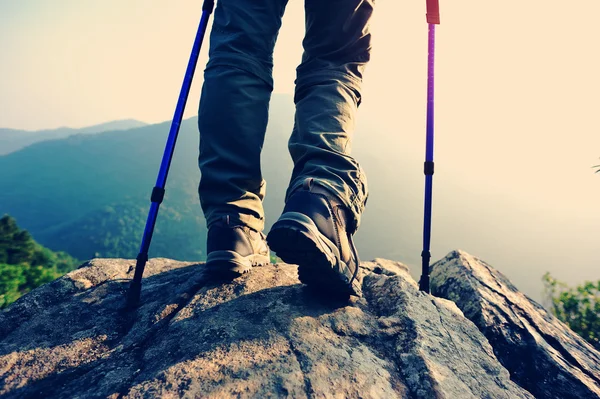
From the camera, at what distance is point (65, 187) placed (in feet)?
375

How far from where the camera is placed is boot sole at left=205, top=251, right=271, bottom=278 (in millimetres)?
1869

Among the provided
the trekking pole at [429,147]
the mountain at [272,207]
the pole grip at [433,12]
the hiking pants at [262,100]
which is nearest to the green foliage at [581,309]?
the trekking pole at [429,147]

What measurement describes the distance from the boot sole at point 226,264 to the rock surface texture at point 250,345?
9 cm

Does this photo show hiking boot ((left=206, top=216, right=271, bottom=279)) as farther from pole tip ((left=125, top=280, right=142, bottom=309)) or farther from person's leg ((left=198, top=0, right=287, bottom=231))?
pole tip ((left=125, top=280, right=142, bottom=309))

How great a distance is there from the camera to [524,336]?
6.95ft

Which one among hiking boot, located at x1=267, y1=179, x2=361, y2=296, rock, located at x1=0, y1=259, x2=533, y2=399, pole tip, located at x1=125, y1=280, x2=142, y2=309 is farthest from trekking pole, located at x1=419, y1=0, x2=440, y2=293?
pole tip, located at x1=125, y1=280, x2=142, y2=309

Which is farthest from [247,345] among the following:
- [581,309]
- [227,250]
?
[581,309]

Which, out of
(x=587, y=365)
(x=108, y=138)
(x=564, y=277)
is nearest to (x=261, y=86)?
(x=587, y=365)

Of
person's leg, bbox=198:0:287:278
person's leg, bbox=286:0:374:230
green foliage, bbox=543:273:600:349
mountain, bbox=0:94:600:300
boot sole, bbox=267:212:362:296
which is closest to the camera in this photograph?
boot sole, bbox=267:212:362:296

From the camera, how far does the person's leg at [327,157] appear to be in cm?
151

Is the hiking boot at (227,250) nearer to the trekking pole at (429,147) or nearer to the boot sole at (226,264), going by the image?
the boot sole at (226,264)

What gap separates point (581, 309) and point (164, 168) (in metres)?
6.15

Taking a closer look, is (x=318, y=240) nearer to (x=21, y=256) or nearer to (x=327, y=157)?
(x=327, y=157)

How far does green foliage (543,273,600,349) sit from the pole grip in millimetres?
4647
